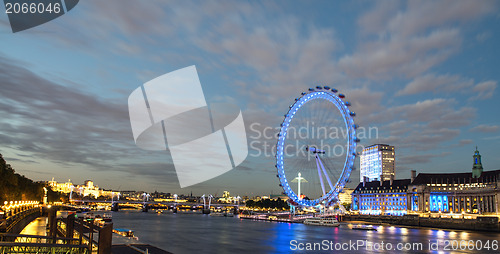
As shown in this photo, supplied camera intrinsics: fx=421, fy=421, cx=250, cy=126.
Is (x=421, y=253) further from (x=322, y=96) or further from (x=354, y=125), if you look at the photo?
(x=322, y=96)

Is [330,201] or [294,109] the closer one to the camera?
[294,109]

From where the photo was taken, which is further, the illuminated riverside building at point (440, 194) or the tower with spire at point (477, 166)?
the tower with spire at point (477, 166)

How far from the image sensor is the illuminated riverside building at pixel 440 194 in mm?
129500

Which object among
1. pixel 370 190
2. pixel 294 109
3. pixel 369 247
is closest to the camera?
pixel 369 247

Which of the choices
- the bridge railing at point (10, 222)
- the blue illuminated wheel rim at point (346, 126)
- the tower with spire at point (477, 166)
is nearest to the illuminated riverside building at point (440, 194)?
the tower with spire at point (477, 166)

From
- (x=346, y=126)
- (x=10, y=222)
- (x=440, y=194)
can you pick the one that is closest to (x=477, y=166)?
(x=440, y=194)

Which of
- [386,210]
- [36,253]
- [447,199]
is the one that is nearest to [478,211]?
[447,199]

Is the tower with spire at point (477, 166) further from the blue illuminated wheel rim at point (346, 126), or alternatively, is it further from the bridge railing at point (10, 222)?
the bridge railing at point (10, 222)

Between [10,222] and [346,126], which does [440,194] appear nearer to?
[346,126]

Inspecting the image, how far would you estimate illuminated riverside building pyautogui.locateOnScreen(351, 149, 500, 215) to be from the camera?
Answer: 129500mm

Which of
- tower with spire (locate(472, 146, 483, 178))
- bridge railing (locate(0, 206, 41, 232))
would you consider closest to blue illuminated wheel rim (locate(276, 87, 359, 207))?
bridge railing (locate(0, 206, 41, 232))

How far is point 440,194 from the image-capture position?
149m

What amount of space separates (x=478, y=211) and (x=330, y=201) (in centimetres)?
5486

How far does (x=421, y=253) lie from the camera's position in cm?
5278
